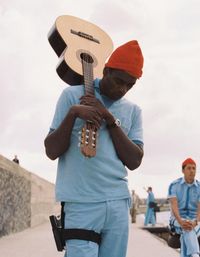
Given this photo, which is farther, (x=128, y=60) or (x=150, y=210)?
(x=150, y=210)

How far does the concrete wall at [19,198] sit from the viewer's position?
13562 millimetres

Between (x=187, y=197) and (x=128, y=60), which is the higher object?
(x=128, y=60)

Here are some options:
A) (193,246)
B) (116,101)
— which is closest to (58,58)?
(116,101)

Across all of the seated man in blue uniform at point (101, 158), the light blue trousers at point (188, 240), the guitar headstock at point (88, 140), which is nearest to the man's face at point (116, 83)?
the seated man in blue uniform at point (101, 158)

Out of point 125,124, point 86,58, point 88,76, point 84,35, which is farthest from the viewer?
point 84,35

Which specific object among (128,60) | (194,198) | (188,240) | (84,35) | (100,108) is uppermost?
(84,35)

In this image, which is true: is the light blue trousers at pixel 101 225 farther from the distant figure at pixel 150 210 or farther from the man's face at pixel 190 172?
the distant figure at pixel 150 210

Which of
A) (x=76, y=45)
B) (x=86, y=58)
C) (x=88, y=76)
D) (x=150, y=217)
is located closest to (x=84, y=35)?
(x=76, y=45)

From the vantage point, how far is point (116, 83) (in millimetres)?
2869

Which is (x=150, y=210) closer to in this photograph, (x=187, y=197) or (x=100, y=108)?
(x=187, y=197)

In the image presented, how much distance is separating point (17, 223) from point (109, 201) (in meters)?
13.7

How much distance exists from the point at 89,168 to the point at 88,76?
0.61m

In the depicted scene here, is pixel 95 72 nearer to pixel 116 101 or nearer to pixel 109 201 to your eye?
pixel 116 101

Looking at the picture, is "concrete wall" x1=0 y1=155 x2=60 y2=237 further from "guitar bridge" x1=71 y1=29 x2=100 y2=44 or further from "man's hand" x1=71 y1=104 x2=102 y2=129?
"man's hand" x1=71 y1=104 x2=102 y2=129
